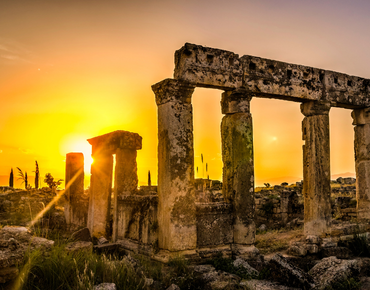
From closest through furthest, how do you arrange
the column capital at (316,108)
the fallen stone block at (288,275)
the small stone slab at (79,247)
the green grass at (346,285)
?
1. the fallen stone block at (288,275)
2. the green grass at (346,285)
3. the small stone slab at (79,247)
4. the column capital at (316,108)

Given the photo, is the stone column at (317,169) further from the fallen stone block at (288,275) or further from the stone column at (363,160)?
the fallen stone block at (288,275)

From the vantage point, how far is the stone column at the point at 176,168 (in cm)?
727

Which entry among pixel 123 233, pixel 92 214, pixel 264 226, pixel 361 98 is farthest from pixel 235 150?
pixel 264 226

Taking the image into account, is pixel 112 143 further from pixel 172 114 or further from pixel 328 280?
pixel 328 280

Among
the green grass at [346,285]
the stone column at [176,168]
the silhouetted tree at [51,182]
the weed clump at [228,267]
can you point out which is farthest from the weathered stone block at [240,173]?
the silhouetted tree at [51,182]

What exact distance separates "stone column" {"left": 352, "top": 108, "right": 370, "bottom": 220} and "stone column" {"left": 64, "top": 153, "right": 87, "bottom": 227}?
8921 millimetres

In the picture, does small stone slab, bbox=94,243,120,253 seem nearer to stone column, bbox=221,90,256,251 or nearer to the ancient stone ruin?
the ancient stone ruin

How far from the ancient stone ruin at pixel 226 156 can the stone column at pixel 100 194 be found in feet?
3.53

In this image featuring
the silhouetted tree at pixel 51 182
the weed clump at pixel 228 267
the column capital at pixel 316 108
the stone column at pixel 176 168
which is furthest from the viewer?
the silhouetted tree at pixel 51 182

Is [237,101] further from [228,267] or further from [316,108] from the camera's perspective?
[228,267]

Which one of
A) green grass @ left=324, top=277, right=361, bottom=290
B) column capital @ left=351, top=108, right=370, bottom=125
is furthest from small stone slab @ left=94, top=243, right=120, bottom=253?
column capital @ left=351, top=108, right=370, bottom=125

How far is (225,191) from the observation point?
27.5 ft

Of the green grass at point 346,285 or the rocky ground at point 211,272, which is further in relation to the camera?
the green grass at point 346,285

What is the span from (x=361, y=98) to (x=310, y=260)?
490cm
